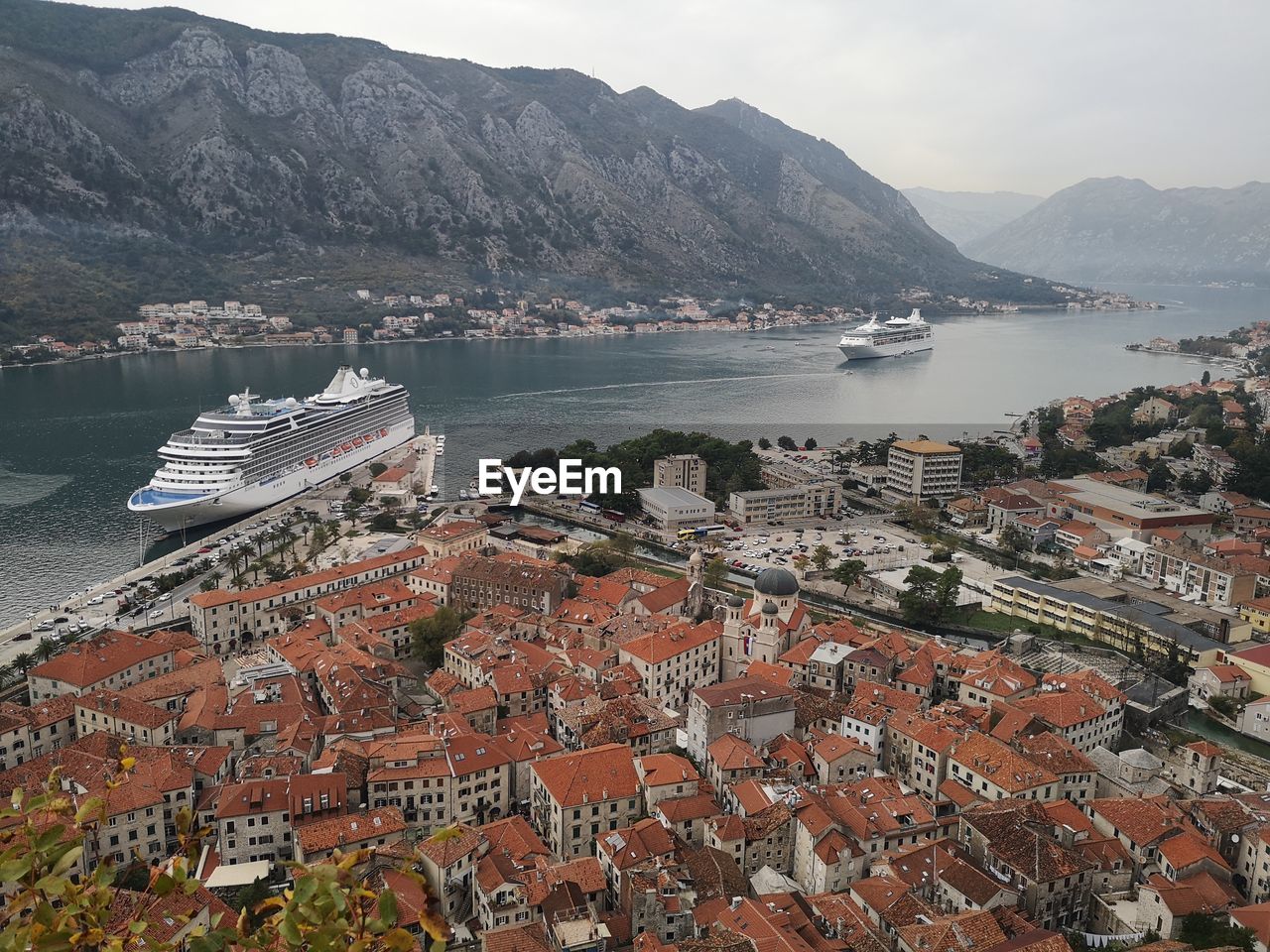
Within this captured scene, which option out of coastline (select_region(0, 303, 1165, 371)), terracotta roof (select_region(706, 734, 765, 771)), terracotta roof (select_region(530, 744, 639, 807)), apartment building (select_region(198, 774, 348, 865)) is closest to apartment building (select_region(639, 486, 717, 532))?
terracotta roof (select_region(706, 734, 765, 771))

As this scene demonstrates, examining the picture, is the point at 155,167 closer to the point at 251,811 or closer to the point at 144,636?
the point at 144,636

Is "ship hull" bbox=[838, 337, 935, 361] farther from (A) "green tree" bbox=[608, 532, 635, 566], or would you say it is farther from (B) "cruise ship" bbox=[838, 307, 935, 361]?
(A) "green tree" bbox=[608, 532, 635, 566]

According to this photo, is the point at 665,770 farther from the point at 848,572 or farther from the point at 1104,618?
the point at 1104,618

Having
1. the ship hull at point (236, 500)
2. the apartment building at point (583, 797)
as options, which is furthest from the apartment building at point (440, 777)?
the ship hull at point (236, 500)

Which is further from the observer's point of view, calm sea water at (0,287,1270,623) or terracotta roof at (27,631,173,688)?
calm sea water at (0,287,1270,623)

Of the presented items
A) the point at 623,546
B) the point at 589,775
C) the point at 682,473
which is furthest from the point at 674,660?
the point at 682,473

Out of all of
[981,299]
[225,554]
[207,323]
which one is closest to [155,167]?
[207,323]

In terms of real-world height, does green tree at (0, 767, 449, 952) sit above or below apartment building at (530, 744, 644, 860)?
above
